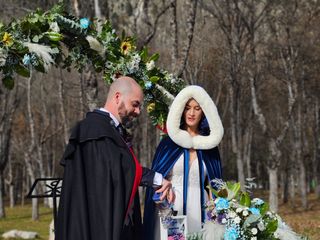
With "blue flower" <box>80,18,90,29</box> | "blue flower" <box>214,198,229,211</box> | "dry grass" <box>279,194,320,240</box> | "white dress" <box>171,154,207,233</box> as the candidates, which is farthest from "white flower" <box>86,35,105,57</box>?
"dry grass" <box>279,194,320,240</box>

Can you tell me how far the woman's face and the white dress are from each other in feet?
1.31

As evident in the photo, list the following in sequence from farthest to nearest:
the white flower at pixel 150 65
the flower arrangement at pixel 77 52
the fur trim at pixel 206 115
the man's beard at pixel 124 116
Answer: the white flower at pixel 150 65 → the fur trim at pixel 206 115 → the flower arrangement at pixel 77 52 → the man's beard at pixel 124 116

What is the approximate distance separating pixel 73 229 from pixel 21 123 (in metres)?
38.7

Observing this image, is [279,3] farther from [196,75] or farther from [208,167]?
[208,167]

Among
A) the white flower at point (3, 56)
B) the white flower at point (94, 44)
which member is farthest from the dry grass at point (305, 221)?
the white flower at point (3, 56)

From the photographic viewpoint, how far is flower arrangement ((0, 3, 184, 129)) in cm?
505

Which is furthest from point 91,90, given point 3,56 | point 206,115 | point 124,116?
point 124,116

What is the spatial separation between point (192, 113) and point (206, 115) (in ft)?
0.47

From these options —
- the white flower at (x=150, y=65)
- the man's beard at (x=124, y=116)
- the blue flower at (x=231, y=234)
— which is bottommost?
the blue flower at (x=231, y=234)

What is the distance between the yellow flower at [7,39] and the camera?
4930mm

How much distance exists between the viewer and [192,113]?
17.9 feet

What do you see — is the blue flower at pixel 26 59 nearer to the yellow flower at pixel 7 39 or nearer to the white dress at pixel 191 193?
the yellow flower at pixel 7 39

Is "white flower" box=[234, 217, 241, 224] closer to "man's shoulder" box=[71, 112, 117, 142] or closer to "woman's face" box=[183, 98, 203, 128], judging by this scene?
"man's shoulder" box=[71, 112, 117, 142]

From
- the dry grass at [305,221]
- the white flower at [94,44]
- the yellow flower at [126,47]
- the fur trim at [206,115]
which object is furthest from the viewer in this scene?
the dry grass at [305,221]
